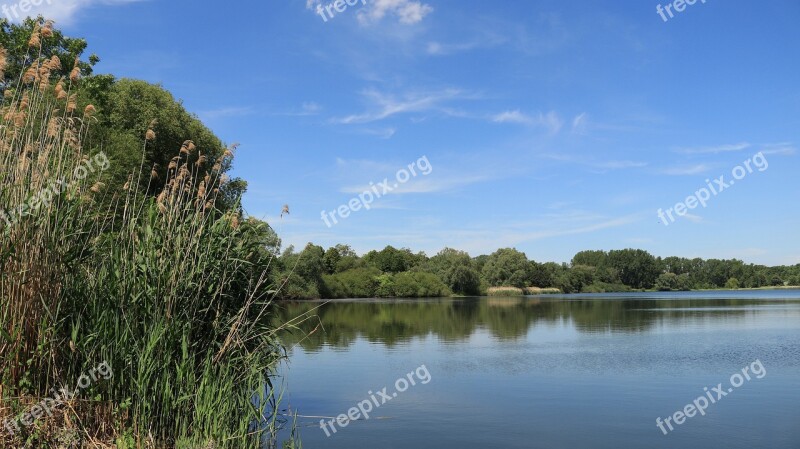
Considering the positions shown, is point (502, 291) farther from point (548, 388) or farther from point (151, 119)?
point (548, 388)

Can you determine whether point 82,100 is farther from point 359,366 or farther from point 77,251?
point 77,251

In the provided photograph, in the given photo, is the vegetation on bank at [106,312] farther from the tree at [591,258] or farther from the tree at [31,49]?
the tree at [591,258]

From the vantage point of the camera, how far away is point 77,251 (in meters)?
7.42

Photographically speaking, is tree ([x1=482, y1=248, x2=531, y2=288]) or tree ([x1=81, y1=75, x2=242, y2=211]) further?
tree ([x1=482, y1=248, x2=531, y2=288])

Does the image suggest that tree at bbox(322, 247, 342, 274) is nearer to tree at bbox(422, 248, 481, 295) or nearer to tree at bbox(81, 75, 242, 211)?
tree at bbox(422, 248, 481, 295)

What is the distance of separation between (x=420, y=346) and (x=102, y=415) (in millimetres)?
20335

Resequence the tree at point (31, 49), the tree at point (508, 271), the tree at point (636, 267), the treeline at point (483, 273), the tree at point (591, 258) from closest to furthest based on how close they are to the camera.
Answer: the tree at point (31, 49)
the treeline at point (483, 273)
the tree at point (508, 271)
the tree at point (636, 267)
the tree at point (591, 258)

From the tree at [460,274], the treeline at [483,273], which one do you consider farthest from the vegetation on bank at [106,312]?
the tree at [460,274]

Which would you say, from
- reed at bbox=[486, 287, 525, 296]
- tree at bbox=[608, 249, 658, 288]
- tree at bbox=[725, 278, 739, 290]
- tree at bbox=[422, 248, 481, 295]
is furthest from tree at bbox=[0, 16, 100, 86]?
tree at bbox=[725, 278, 739, 290]

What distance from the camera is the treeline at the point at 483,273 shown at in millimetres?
87188

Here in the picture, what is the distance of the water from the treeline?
115ft

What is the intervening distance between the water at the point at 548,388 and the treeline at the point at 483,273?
115 ft

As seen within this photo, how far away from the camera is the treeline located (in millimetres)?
87188

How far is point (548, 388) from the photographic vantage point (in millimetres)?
17391
